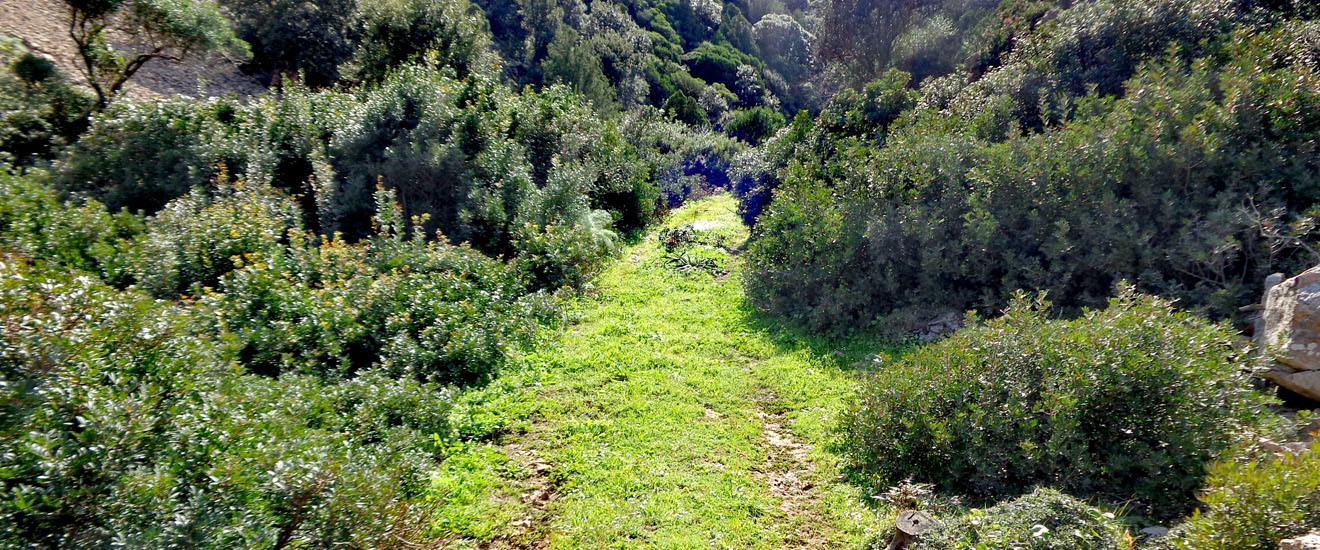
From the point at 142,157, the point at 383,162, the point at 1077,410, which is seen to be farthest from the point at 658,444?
the point at 142,157

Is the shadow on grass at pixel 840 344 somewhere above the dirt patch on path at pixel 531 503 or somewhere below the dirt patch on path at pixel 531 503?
above

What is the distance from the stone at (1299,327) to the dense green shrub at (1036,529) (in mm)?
2399

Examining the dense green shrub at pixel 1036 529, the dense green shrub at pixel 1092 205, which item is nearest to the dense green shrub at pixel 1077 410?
the dense green shrub at pixel 1036 529

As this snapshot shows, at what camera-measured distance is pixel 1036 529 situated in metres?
3.29

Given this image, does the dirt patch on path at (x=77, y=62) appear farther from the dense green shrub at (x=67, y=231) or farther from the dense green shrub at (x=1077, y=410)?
the dense green shrub at (x=1077, y=410)

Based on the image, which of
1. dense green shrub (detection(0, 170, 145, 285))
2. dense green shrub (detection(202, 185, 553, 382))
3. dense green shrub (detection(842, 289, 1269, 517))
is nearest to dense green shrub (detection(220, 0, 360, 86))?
dense green shrub (detection(0, 170, 145, 285))

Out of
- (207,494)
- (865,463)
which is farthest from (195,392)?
(865,463)

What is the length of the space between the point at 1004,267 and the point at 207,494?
24.9 feet

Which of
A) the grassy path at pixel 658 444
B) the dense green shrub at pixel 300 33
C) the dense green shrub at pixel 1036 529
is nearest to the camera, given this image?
the dense green shrub at pixel 1036 529

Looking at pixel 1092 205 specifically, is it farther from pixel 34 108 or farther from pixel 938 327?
pixel 34 108

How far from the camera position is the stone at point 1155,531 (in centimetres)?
356

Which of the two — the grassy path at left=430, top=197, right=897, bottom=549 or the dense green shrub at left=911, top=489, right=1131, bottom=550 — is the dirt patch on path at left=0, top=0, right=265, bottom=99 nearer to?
the grassy path at left=430, top=197, right=897, bottom=549

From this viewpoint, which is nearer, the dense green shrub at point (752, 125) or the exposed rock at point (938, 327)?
the exposed rock at point (938, 327)

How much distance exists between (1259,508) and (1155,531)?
30.5 inches
